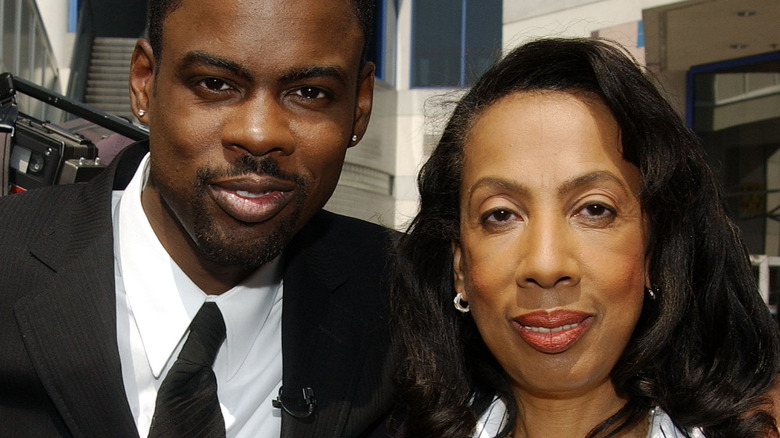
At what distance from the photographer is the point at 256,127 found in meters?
1.99

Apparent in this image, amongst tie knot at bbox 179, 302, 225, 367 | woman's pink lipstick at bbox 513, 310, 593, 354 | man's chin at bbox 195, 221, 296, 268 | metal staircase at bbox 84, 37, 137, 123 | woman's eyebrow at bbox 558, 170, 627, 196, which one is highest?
metal staircase at bbox 84, 37, 137, 123

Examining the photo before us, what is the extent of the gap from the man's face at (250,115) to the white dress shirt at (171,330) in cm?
13

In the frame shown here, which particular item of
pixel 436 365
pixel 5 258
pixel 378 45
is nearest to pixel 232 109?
pixel 5 258

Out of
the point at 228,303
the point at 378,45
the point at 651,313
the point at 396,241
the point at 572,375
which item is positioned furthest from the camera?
the point at 378,45

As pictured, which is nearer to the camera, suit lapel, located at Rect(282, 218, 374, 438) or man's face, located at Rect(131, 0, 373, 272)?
man's face, located at Rect(131, 0, 373, 272)

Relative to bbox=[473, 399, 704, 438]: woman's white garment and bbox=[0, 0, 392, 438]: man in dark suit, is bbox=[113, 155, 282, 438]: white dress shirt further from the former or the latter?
bbox=[473, 399, 704, 438]: woman's white garment

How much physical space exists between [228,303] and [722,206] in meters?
1.25

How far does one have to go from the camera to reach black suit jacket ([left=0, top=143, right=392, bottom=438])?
1954 millimetres

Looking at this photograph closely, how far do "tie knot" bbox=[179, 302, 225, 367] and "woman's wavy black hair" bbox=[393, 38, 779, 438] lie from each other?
0.52 metres

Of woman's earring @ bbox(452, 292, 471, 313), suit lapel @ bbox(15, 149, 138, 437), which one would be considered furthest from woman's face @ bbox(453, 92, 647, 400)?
suit lapel @ bbox(15, 149, 138, 437)

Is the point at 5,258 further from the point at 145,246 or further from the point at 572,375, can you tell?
the point at 572,375

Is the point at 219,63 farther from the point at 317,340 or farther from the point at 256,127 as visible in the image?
the point at 317,340

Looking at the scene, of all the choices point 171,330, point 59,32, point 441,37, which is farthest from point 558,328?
point 441,37

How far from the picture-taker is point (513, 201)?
194 centimetres
